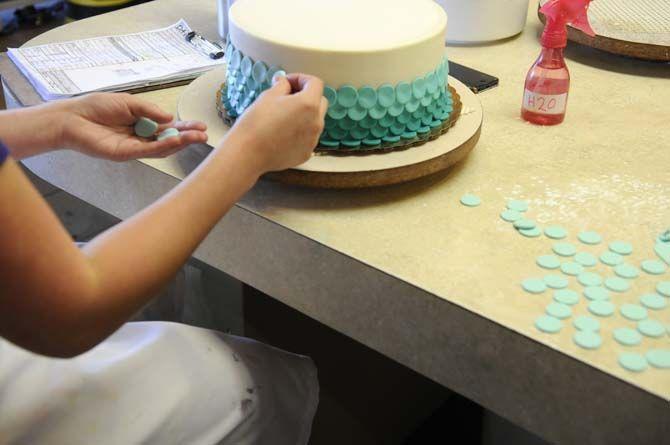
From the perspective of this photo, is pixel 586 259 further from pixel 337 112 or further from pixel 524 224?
pixel 337 112

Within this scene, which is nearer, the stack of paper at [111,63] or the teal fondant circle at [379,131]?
the teal fondant circle at [379,131]

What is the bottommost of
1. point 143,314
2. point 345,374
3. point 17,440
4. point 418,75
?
point 345,374

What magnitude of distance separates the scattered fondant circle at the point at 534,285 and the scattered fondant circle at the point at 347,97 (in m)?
0.26

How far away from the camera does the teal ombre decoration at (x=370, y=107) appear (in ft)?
2.72

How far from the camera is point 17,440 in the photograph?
0.71 meters

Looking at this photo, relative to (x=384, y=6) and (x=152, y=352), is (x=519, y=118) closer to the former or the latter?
(x=384, y=6)

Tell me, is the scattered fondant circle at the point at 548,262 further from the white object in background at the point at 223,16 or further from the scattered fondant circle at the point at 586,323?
the white object in background at the point at 223,16

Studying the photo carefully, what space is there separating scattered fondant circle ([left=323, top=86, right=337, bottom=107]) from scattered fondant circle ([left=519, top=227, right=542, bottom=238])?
235mm

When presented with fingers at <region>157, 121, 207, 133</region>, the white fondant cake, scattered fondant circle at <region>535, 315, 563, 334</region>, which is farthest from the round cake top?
scattered fondant circle at <region>535, 315, 563, 334</region>

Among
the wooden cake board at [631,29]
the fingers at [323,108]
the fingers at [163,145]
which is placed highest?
the fingers at [323,108]

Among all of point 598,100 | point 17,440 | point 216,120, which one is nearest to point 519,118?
point 598,100

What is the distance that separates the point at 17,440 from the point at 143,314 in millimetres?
335

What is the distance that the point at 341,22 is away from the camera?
0.85 meters

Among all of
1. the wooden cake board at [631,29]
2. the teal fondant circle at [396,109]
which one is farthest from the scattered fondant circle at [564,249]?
the wooden cake board at [631,29]
